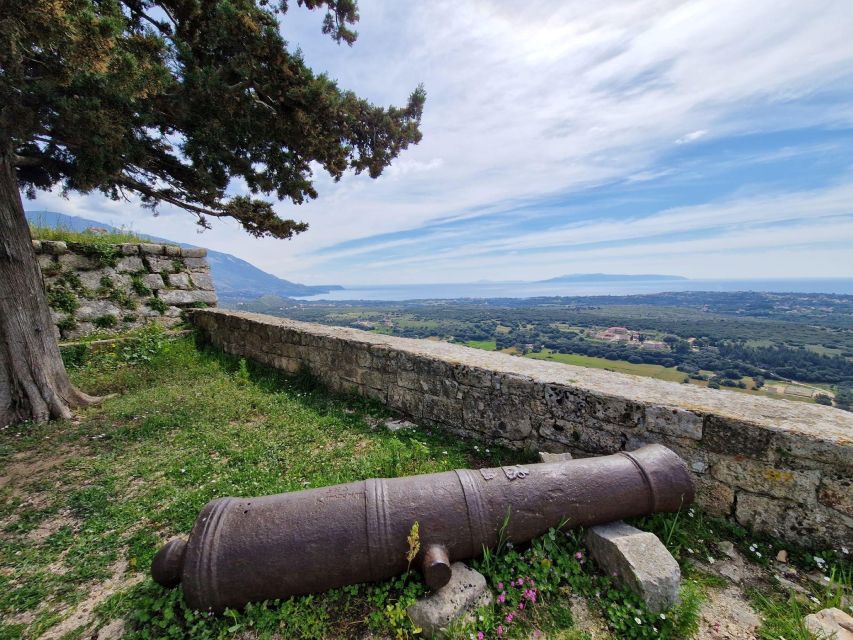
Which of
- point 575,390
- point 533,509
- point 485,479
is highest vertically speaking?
point 575,390

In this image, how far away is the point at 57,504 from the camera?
10.4 ft

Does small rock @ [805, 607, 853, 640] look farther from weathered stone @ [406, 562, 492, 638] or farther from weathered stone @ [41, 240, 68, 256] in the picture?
weathered stone @ [41, 240, 68, 256]

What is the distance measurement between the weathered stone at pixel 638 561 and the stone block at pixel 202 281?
35.0ft

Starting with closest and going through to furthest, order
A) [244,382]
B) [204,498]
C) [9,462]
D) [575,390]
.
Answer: [204,498] < [575,390] < [9,462] < [244,382]

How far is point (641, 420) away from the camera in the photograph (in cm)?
301

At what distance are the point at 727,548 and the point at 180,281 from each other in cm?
1138

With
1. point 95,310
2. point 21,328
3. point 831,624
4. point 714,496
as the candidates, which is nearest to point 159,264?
point 95,310

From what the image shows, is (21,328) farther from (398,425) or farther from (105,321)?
(398,425)

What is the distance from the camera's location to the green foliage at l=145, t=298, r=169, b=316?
8.81 m

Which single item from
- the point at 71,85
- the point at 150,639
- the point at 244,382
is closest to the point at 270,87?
the point at 71,85

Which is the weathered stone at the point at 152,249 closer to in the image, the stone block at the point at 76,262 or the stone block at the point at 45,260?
the stone block at the point at 76,262

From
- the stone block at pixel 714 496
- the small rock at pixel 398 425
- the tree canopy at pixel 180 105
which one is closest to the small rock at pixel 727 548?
the stone block at pixel 714 496

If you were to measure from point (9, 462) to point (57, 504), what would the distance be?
1490 millimetres

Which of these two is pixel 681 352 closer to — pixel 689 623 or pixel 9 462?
pixel 689 623
